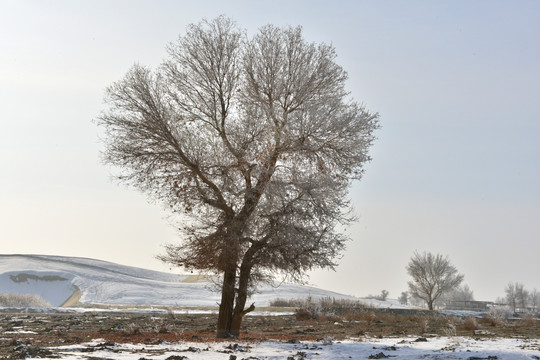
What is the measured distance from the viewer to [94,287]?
2271 inches

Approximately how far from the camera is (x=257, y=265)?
60.4 feet

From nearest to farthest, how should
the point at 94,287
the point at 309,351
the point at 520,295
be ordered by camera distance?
the point at 309,351, the point at 94,287, the point at 520,295

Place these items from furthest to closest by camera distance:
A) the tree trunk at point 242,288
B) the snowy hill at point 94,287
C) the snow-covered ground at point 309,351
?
the snowy hill at point 94,287 < the tree trunk at point 242,288 < the snow-covered ground at point 309,351

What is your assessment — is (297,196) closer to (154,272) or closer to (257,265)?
(257,265)

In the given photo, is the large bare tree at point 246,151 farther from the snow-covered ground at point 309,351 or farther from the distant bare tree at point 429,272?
the distant bare tree at point 429,272

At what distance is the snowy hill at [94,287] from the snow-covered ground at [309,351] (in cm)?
3497

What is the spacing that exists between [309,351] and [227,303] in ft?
16.5

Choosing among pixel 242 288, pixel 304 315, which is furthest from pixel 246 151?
pixel 304 315

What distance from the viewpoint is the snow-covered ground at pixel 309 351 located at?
12750 mm

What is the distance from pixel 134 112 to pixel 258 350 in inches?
335

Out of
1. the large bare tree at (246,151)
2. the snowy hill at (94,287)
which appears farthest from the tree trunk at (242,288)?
the snowy hill at (94,287)

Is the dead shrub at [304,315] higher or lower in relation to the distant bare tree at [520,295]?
lower

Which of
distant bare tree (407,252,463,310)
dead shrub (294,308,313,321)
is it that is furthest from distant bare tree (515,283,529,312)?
dead shrub (294,308,313,321)

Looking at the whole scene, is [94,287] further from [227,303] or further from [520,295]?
[520,295]
